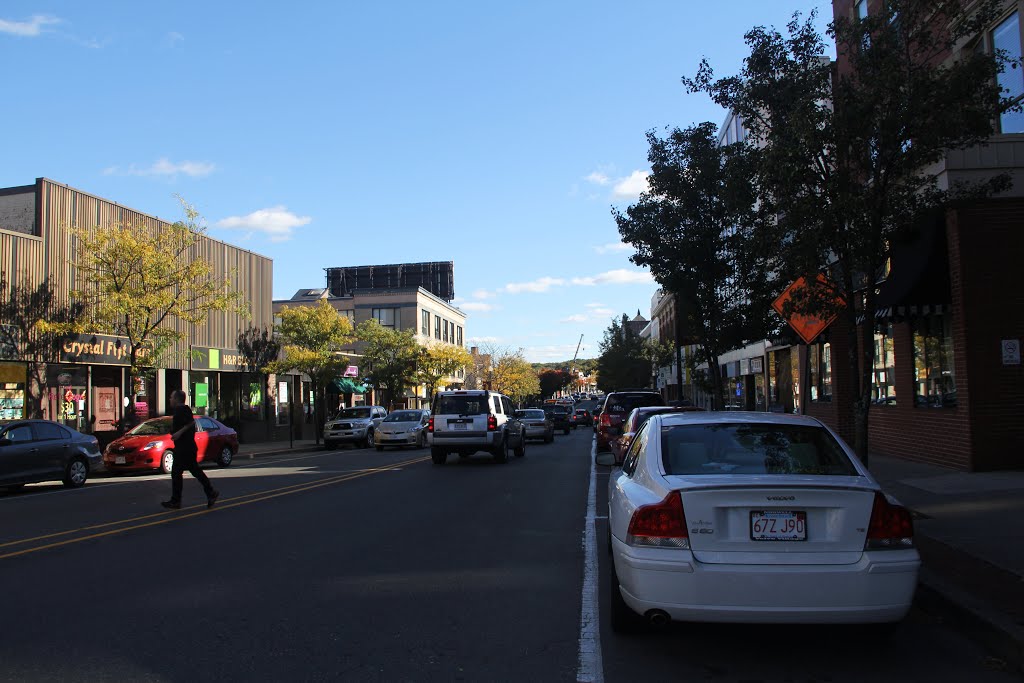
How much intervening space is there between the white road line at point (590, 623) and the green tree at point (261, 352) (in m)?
27.4

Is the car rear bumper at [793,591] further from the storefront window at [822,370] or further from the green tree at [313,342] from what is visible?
the green tree at [313,342]

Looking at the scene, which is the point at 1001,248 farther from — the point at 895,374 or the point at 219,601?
the point at 219,601

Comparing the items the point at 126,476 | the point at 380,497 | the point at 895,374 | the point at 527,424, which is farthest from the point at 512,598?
the point at 527,424

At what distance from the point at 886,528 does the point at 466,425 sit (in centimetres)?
1568

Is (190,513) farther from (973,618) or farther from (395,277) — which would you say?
(395,277)

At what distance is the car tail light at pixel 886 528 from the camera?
4.81 meters

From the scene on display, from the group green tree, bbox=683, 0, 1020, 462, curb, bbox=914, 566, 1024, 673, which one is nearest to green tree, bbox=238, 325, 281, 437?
green tree, bbox=683, 0, 1020, 462

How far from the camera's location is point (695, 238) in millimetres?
22062

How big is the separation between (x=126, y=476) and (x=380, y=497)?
379 inches

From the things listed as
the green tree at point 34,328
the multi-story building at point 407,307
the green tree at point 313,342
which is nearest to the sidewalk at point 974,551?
the green tree at point 34,328

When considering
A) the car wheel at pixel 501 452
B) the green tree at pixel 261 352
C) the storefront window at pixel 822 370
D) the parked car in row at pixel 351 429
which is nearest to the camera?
the car wheel at pixel 501 452

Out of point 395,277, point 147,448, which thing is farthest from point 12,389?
point 395,277

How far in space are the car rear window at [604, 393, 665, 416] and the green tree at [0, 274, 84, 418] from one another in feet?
47.9

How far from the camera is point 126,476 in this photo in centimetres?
1967
